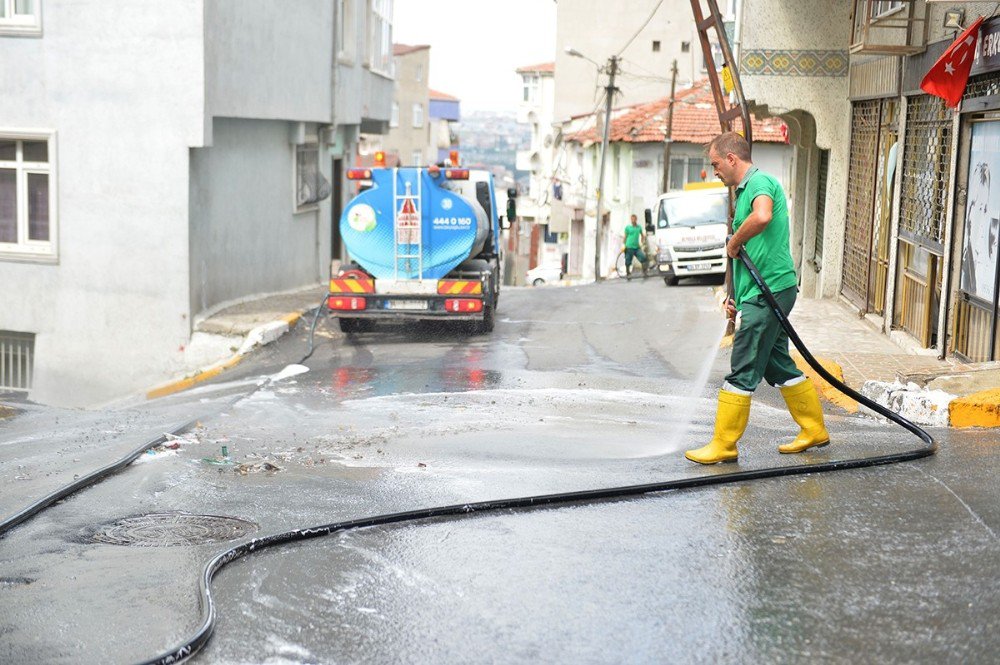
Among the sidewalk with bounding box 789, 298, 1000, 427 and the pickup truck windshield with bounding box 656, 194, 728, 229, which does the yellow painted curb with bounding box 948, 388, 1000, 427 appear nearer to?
the sidewalk with bounding box 789, 298, 1000, 427

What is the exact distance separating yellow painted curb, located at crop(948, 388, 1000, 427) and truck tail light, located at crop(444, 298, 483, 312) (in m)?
8.45

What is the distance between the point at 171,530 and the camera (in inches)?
239

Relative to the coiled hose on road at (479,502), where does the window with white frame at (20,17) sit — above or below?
above

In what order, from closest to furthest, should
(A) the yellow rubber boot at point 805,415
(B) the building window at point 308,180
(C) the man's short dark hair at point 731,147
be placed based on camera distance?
(C) the man's short dark hair at point 731,147
(A) the yellow rubber boot at point 805,415
(B) the building window at point 308,180

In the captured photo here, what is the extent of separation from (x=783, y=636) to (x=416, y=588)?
1512 mm

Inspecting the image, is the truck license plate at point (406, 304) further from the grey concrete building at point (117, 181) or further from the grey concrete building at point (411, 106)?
the grey concrete building at point (411, 106)

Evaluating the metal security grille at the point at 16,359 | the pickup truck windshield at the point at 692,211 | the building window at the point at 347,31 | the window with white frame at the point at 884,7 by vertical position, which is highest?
the building window at the point at 347,31

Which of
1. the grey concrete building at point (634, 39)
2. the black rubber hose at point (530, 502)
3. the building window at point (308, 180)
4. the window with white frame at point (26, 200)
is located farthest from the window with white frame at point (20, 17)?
the grey concrete building at point (634, 39)

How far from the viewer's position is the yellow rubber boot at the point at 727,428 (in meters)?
7.09

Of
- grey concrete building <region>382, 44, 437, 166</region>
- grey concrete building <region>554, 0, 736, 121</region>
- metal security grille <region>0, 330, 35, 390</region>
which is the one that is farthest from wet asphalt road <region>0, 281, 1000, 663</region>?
grey concrete building <region>382, 44, 437, 166</region>

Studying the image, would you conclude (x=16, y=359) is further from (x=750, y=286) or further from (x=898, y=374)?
(x=750, y=286)

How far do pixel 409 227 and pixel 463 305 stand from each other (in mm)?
1259

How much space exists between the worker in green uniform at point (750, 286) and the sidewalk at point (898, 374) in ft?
5.99

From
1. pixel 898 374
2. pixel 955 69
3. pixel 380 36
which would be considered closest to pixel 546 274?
pixel 380 36
